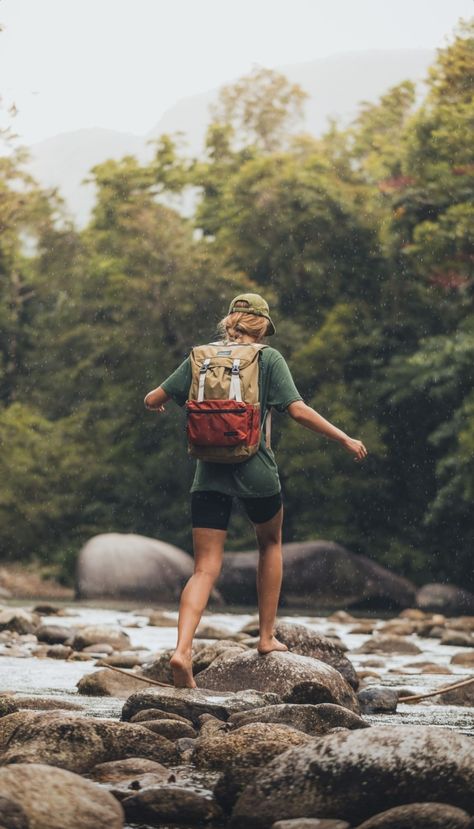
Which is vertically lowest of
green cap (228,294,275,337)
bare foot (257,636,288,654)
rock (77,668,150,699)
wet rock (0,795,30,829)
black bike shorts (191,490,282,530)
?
rock (77,668,150,699)

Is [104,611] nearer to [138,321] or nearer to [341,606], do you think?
[341,606]

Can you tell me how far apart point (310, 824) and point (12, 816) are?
2.99 ft

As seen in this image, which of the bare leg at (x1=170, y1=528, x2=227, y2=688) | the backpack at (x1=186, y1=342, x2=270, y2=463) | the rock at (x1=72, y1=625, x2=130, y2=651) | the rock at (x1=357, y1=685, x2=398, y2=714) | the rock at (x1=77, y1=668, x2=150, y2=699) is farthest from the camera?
the rock at (x1=72, y1=625, x2=130, y2=651)

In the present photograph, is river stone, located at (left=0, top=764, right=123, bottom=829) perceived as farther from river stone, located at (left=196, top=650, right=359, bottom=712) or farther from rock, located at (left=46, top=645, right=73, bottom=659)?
rock, located at (left=46, top=645, right=73, bottom=659)

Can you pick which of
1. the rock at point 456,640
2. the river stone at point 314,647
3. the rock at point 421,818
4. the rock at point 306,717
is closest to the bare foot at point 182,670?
the rock at point 306,717

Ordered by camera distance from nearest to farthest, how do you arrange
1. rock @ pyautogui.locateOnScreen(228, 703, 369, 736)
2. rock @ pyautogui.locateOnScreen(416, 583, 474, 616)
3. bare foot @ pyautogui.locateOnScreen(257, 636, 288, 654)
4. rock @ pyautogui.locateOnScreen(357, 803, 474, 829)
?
rock @ pyautogui.locateOnScreen(357, 803, 474, 829) < rock @ pyautogui.locateOnScreen(228, 703, 369, 736) < bare foot @ pyautogui.locateOnScreen(257, 636, 288, 654) < rock @ pyautogui.locateOnScreen(416, 583, 474, 616)

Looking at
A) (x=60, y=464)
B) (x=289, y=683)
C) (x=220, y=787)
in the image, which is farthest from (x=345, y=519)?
(x=220, y=787)

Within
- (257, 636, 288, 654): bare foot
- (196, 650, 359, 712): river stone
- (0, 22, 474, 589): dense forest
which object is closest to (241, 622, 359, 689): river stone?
(196, 650, 359, 712): river stone

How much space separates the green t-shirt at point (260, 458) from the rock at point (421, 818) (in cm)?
268

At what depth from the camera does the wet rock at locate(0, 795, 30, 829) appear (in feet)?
13.7

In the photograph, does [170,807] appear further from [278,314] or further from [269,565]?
[278,314]

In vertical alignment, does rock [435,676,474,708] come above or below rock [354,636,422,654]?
above

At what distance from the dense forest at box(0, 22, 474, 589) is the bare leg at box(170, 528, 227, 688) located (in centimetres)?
2275

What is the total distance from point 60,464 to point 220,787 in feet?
115
